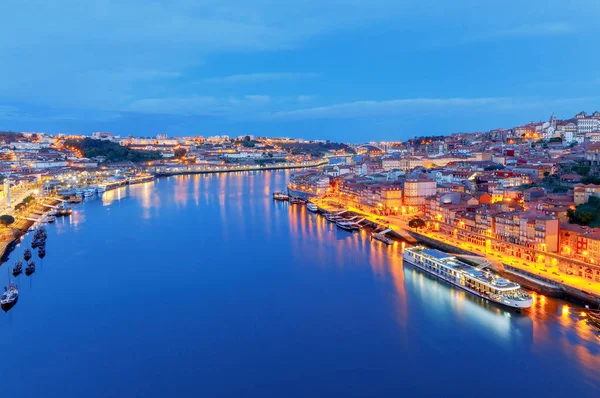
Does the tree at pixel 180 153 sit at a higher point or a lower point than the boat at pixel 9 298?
higher

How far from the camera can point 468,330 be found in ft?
15.5

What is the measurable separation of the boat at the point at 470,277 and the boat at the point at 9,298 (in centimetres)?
482

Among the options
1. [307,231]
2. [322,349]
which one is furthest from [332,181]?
[322,349]

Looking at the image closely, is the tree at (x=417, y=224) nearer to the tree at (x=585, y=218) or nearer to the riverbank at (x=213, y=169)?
the tree at (x=585, y=218)

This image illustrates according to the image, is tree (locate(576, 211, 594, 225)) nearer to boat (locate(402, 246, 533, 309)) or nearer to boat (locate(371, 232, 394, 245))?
boat (locate(402, 246, 533, 309))

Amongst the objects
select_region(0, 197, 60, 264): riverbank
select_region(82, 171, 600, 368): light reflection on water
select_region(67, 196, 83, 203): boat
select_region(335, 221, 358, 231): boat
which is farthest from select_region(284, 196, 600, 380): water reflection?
select_region(67, 196, 83, 203): boat

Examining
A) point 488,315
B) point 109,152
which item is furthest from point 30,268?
point 109,152

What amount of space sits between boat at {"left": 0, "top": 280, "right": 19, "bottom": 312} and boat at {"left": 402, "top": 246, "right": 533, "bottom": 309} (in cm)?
482

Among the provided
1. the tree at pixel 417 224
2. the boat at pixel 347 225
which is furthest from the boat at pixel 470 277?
the boat at pixel 347 225

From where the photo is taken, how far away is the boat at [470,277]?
201 inches

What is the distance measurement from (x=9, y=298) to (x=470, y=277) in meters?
5.01

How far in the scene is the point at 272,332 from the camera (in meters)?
4.72

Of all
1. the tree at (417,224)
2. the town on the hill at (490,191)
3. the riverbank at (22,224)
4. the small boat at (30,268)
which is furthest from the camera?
the tree at (417,224)

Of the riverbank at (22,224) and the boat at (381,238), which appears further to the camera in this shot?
the boat at (381,238)
